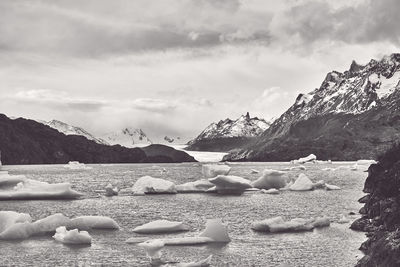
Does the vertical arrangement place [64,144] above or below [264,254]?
above

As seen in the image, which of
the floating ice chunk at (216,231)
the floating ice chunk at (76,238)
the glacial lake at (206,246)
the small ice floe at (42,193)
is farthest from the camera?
the small ice floe at (42,193)

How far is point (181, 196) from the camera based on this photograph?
5291 centimetres

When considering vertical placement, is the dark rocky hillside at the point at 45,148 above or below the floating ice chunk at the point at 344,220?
above

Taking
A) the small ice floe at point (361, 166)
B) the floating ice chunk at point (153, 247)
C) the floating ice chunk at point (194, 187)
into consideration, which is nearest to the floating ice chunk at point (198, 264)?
the floating ice chunk at point (153, 247)

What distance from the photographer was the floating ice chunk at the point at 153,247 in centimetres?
2141

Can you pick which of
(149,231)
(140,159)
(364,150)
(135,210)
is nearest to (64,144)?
(140,159)

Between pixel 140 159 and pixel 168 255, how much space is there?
174884 millimetres

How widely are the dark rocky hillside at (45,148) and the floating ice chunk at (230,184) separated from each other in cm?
11881

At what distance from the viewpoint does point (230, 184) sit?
54594 millimetres

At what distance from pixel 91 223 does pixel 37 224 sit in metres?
3.17

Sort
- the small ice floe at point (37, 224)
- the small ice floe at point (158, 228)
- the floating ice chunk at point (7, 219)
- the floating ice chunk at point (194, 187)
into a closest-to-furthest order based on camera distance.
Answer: the small ice floe at point (37, 224) < the floating ice chunk at point (7, 219) < the small ice floe at point (158, 228) < the floating ice chunk at point (194, 187)

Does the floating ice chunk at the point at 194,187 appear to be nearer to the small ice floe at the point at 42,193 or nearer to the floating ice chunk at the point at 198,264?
the small ice floe at the point at 42,193

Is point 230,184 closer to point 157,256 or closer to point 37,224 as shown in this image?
point 37,224

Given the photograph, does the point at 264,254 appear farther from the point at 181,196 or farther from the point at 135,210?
the point at 181,196
